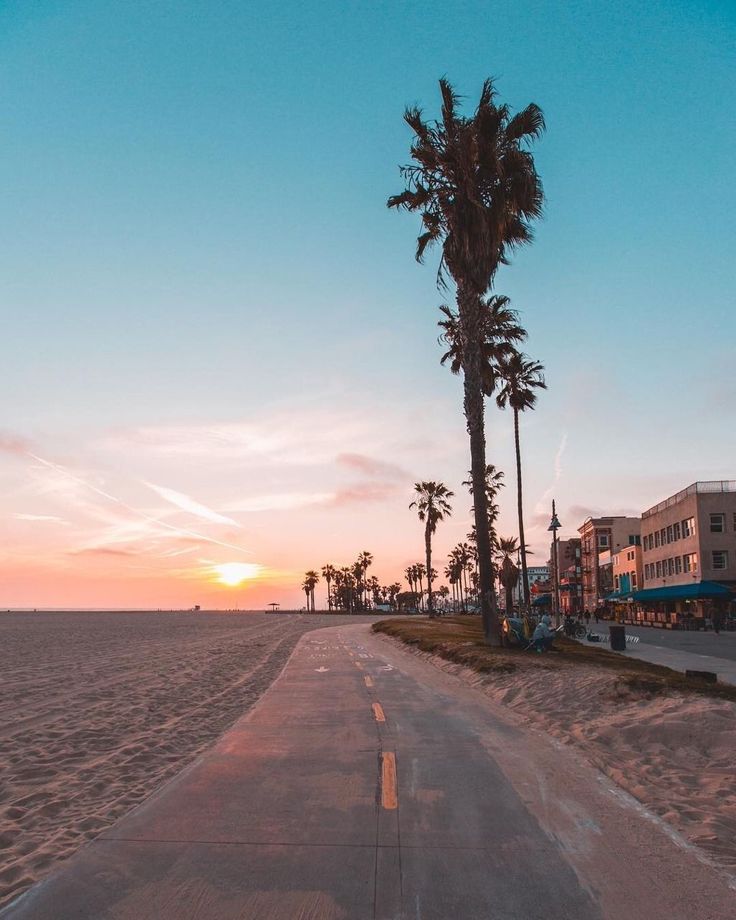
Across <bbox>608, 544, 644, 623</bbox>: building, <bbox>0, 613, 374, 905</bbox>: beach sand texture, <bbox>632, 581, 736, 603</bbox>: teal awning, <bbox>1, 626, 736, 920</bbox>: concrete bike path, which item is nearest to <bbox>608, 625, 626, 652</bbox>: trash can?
<bbox>0, 613, 374, 905</bbox>: beach sand texture

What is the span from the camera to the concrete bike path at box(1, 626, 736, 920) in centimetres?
517

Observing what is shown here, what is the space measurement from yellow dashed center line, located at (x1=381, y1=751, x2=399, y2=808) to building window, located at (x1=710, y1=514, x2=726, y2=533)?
58.7 m

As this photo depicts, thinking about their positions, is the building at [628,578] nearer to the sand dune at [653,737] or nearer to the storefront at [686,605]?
the storefront at [686,605]

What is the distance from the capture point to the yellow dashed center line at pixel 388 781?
778 centimetres

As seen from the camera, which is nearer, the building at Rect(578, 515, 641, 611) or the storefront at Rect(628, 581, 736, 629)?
the storefront at Rect(628, 581, 736, 629)

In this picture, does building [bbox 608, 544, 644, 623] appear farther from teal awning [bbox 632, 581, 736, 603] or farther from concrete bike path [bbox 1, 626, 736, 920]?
concrete bike path [bbox 1, 626, 736, 920]

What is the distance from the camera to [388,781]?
8.68m

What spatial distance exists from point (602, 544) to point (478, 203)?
91361mm

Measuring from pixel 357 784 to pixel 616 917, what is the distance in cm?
403

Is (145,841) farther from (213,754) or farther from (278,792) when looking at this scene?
(213,754)

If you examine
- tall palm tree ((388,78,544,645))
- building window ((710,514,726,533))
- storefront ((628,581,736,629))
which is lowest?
storefront ((628,581,736,629))

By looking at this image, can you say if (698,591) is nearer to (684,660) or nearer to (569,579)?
(684,660)

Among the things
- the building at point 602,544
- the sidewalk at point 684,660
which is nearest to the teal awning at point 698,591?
the sidewalk at point 684,660

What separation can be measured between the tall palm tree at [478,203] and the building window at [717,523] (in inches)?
1665
